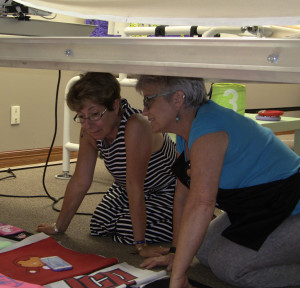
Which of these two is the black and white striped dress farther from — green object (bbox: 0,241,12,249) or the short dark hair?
green object (bbox: 0,241,12,249)

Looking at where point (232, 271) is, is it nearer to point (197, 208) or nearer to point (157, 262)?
point (157, 262)

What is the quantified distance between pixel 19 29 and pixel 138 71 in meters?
0.57

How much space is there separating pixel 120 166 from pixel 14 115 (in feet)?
5.11

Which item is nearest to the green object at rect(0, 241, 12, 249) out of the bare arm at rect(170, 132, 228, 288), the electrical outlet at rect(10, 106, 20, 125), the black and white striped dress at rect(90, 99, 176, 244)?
the black and white striped dress at rect(90, 99, 176, 244)

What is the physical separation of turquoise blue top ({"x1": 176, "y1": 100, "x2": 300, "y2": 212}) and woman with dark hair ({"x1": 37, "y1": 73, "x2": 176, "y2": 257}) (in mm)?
314

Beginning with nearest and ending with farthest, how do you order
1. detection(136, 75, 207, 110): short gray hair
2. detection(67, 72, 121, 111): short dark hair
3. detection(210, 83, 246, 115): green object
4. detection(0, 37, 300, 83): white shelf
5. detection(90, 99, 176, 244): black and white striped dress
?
detection(0, 37, 300, 83): white shelf, detection(136, 75, 207, 110): short gray hair, detection(67, 72, 121, 111): short dark hair, detection(90, 99, 176, 244): black and white striped dress, detection(210, 83, 246, 115): green object

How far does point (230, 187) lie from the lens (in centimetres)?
135

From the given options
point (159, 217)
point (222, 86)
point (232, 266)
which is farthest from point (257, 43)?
point (222, 86)

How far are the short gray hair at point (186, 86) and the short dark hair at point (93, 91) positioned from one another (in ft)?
0.90

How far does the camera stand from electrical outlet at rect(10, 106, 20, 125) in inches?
121

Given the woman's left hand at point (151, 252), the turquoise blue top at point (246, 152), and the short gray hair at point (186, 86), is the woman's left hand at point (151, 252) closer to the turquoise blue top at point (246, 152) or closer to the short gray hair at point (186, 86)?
the turquoise blue top at point (246, 152)

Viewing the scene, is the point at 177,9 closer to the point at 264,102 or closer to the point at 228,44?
the point at 228,44

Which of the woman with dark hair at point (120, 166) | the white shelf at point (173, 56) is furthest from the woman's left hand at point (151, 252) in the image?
the white shelf at point (173, 56)

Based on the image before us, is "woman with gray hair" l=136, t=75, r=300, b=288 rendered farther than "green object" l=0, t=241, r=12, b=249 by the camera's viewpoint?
No
